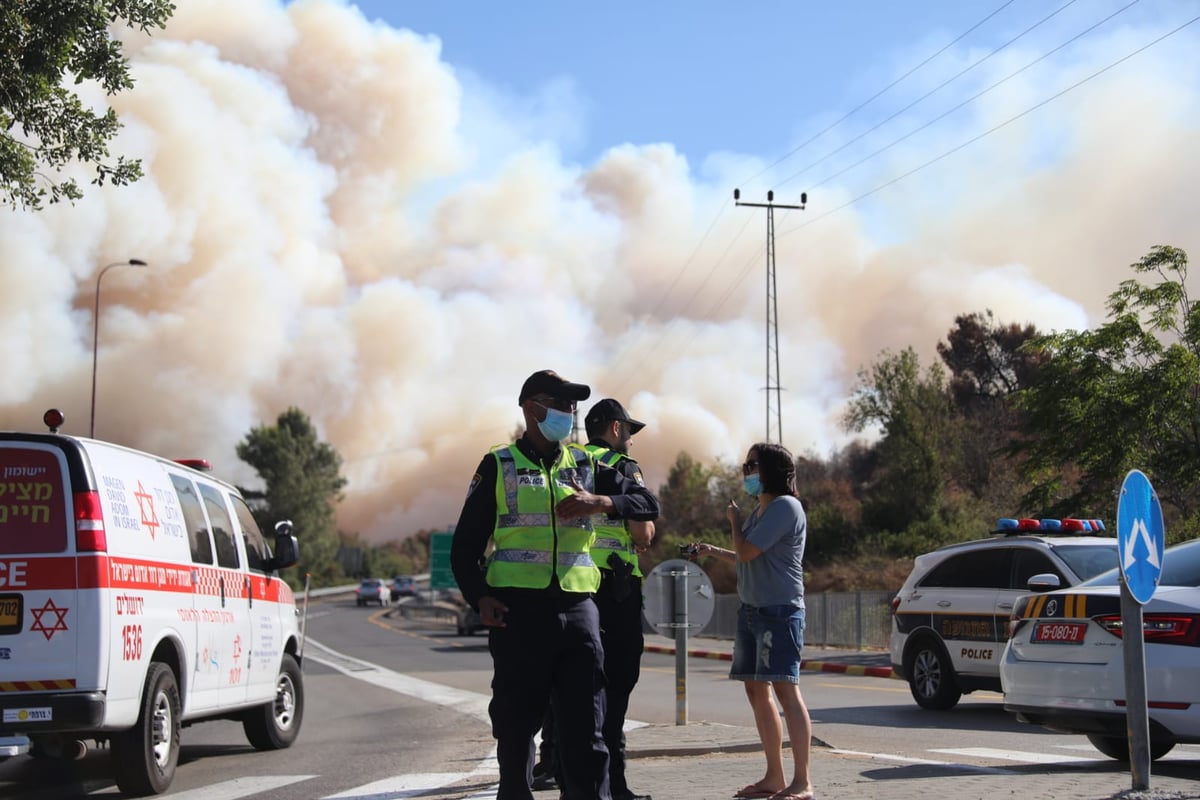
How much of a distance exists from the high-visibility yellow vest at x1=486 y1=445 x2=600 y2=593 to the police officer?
919mm

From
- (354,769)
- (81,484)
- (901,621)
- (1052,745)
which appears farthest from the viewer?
(901,621)

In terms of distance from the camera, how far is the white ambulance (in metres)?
8.38

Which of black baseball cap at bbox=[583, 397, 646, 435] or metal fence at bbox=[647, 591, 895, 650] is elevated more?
black baseball cap at bbox=[583, 397, 646, 435]

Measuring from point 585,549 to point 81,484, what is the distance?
3932 mm

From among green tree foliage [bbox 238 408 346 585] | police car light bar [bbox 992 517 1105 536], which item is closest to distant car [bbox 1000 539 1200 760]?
police car light bar [bbox 992 517 1105 536]

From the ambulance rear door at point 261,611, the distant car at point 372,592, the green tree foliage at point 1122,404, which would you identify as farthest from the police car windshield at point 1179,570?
the distant car at point 372,592

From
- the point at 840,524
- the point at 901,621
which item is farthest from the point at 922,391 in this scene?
the point at 901,621

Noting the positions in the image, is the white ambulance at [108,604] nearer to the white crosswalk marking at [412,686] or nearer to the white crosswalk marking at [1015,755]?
the white crosswalk marking at [412,686]

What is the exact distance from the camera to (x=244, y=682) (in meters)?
11.2

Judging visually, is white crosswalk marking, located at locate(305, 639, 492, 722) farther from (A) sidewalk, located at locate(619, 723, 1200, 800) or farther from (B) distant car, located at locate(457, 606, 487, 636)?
(B) distant car, located at locate(457, 606, 487, 636)

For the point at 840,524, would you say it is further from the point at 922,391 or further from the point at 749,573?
the point at 749,573

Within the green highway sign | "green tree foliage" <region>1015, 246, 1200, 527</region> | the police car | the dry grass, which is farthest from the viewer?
the green highway sign

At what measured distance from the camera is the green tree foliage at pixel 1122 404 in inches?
979

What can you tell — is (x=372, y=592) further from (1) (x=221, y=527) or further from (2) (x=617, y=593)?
(2) (x=617, y=593)
